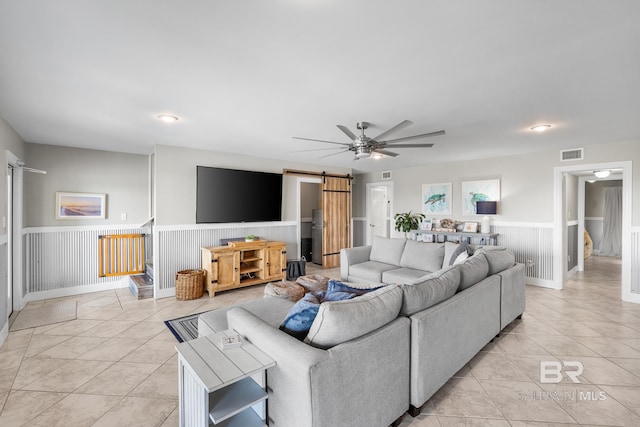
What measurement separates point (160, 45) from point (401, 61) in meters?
1.56

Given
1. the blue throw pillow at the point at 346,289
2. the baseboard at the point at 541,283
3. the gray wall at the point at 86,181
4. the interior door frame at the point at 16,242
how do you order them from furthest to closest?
the baseboard at the point at 541,283
the gray wall at the point at 86,181
the interior door frame at the point at 16,242
the blue throw pillow at the point at 346,289

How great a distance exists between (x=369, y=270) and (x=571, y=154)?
3760 mm

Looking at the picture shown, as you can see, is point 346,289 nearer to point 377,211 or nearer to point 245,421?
point 245,421

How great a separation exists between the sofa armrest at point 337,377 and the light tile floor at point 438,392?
369mm

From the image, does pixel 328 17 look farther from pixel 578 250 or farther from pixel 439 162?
pixel 578 250

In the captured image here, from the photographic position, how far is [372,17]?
1565 mm

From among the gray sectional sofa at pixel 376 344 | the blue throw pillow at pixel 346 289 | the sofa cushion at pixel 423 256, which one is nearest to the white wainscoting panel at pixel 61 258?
the gray sectional sofa at pixel 376 344

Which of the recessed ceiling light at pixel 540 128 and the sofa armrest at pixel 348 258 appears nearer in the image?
the recessed ceiling light at pixel 540 128

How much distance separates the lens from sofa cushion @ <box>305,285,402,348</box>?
1.55 meters

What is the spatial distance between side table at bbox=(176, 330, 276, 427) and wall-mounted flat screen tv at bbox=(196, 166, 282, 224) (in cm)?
351

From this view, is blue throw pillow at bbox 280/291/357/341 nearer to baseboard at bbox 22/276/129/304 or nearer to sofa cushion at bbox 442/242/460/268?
sofa cushion at bbox 442/242/460/268

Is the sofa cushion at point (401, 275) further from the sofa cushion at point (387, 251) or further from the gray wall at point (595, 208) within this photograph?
the gray wall at point (595, 208)

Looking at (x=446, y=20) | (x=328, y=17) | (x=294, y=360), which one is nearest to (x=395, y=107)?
(x=446, y=20)

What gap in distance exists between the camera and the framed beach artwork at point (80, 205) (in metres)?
4.59
